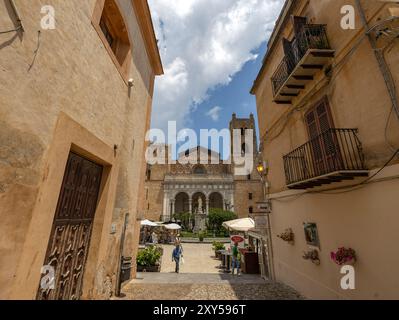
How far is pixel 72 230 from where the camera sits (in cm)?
386

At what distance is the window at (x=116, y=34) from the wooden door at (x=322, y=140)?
5692 millimetres

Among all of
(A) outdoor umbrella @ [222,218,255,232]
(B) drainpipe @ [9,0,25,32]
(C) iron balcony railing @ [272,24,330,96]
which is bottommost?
(A) outdoor umbrella @ [222,218,255,232]

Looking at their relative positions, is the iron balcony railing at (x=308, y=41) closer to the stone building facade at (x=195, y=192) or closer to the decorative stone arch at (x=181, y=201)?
the stone building facade at (x=195, y=192)

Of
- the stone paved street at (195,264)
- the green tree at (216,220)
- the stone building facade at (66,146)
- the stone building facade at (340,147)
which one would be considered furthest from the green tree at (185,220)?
the stone building facade at (66,146)

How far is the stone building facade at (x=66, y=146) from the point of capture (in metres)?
2.36

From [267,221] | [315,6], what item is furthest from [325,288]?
[315,6]

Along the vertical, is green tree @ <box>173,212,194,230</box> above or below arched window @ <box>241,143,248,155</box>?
below

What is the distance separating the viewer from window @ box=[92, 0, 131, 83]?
5277mm

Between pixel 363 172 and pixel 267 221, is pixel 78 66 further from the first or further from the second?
pixel 267 221

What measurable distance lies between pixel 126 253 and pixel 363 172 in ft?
22.5

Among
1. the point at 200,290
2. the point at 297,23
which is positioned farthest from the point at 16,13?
the point at 200,290

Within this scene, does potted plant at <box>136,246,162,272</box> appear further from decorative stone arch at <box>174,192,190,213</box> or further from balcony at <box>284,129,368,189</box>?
decorative stone arch at <box>174,192,190,213</box>

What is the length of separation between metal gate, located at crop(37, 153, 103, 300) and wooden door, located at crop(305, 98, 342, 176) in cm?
543

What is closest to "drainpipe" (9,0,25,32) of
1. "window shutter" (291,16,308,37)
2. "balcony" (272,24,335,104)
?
"balcony" (272,24,335,104)
